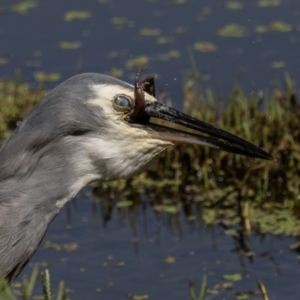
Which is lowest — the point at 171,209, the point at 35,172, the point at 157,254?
the point at 157,254

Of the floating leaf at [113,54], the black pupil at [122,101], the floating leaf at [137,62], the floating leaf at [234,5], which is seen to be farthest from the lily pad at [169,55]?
the black pupil at [122,101]

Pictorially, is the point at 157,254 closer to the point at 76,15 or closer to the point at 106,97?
the point at 106,97

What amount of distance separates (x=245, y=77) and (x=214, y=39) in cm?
80

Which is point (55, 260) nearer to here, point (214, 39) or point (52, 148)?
point (52, 148)

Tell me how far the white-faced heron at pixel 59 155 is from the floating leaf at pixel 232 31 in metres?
4.72

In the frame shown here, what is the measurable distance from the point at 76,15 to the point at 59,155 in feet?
17.8

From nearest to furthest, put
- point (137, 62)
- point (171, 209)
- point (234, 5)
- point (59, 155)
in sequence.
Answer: point (59, 155) → point (171, 209) → point (137, 62) → point (234, 5)

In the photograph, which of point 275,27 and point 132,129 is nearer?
point 132,129

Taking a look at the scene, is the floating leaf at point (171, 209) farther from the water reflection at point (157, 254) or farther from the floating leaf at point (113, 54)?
the floating leaf at point (113, 54)

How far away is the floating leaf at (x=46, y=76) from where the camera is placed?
8.48 meters

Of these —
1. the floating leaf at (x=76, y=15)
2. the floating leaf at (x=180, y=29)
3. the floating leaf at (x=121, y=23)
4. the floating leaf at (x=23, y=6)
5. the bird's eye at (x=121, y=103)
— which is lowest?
the bird's eye at (x=121, y=103)

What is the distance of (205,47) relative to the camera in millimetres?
8844

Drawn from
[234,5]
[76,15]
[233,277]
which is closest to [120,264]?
A: [233,277]

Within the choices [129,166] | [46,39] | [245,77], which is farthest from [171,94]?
[129,166]
